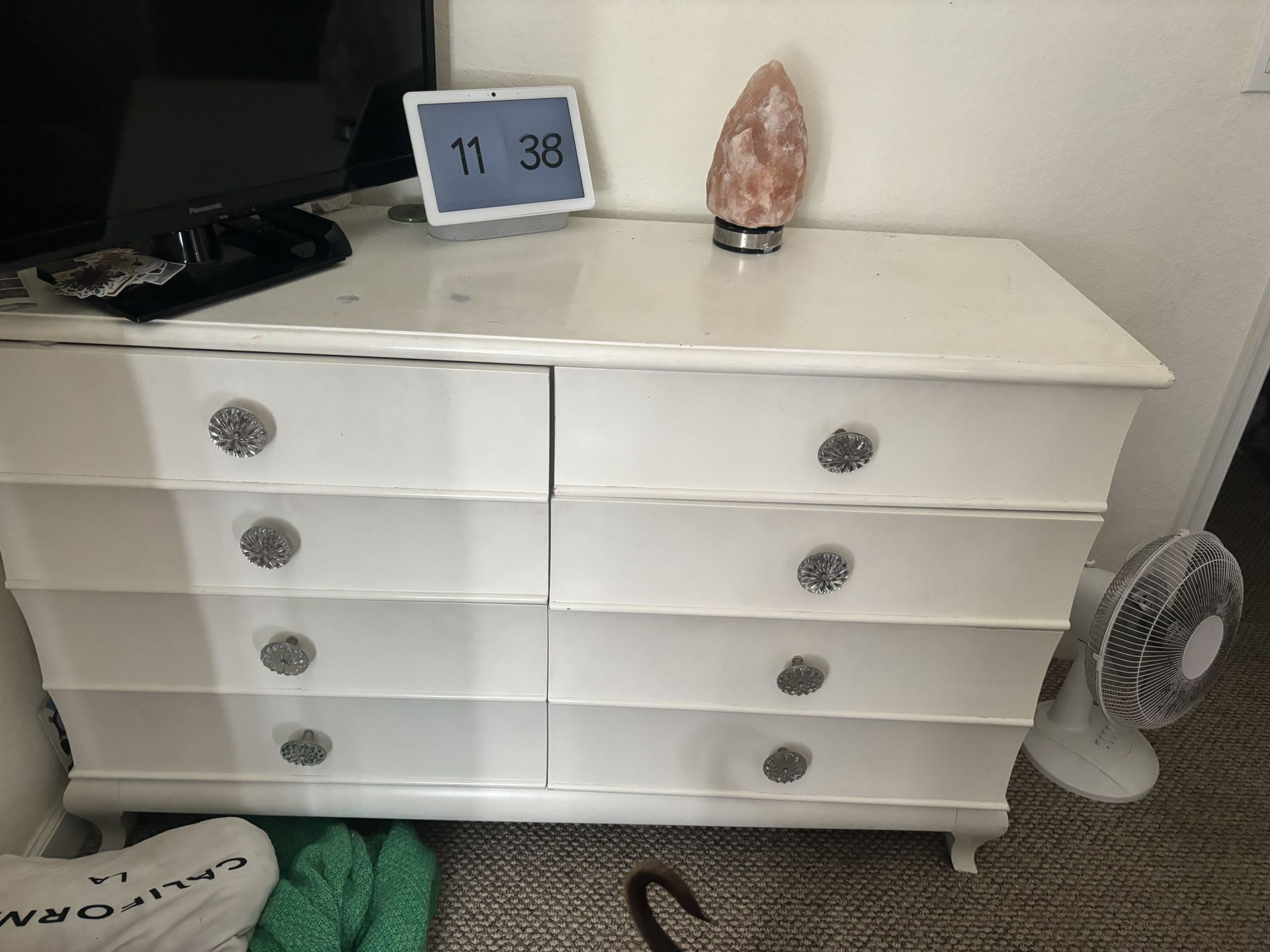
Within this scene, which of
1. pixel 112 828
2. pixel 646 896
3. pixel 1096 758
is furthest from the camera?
pixel 1096 758

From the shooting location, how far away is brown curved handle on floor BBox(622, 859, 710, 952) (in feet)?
1.82

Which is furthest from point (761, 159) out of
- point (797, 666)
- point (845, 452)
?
point (797, 666)

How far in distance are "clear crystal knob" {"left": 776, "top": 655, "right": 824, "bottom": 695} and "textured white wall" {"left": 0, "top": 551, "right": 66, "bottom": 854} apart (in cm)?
97

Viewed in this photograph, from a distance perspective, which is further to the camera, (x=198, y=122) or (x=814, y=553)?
(x=814, y=553)

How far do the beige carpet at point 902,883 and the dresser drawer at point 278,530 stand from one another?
476 millimetres

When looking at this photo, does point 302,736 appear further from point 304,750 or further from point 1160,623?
point 1160,623

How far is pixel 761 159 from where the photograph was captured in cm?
111

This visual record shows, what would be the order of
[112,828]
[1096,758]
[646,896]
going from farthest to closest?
1. [1096,758]
2. [112,828]
3. [646,896]

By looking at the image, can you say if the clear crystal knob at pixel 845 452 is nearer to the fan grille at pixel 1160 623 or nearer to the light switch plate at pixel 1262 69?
the fan grille at pixel 1160 623

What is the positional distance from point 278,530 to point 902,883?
97 centimetres

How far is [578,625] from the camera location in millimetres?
1060

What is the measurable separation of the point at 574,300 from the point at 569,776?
2.05 ft

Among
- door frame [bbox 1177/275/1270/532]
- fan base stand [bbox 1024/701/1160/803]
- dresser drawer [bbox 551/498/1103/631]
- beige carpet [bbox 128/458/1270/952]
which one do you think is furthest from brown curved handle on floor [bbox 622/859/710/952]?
door frame [bbox 1177/275/1270/532]

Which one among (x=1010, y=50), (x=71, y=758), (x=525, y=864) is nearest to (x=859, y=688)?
(x=525, y=864)
